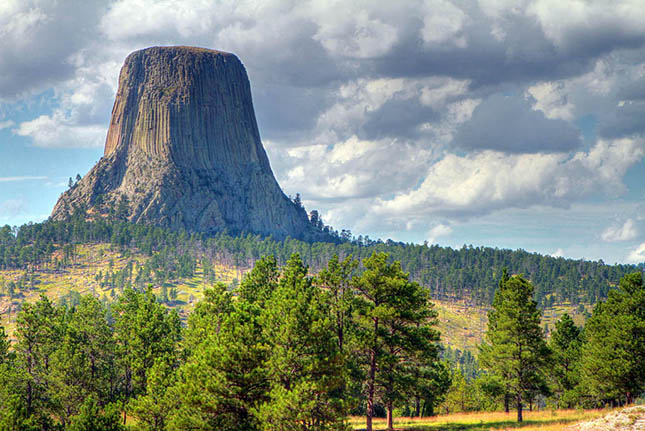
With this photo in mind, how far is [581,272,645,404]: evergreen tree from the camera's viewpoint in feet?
171

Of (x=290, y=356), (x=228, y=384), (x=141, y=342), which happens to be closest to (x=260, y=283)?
(x=141, y=342)

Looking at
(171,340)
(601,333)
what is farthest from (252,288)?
(601,333)

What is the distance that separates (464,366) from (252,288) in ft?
481

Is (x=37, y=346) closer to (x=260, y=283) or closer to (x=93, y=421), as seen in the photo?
(x=93, y=421)

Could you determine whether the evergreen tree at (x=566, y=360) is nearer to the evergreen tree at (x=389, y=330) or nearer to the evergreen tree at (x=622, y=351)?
the evergreen tree at (x=622, y=351)

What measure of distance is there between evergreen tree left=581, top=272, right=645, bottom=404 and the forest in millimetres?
128

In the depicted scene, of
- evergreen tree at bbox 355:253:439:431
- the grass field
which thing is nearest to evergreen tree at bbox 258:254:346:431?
evergreen tree at bbox 355:253:439:431

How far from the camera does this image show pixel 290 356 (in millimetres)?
37406

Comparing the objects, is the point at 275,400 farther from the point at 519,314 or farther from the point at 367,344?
the point at 519,314

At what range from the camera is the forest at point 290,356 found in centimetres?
3781

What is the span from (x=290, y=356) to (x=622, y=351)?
32890 millimetres

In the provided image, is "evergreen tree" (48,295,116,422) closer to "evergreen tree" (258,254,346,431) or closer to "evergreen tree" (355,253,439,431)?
"evergreen tree" (258,254,346,431)

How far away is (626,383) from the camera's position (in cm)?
5241

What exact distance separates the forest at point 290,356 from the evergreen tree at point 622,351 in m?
0.13
